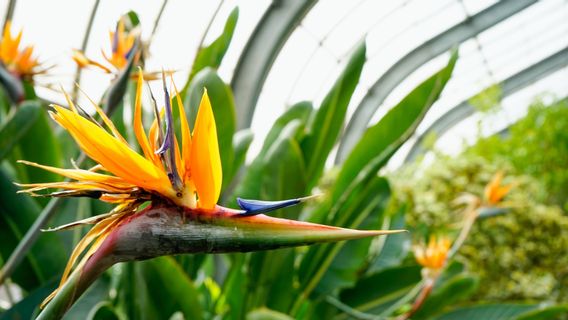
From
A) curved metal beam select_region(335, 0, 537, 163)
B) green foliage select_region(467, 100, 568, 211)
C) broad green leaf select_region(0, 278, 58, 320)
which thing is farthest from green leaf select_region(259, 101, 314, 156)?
curved metal beam select_region(335, 0, 537, 163)

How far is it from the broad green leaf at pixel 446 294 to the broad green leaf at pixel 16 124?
1.08 metres

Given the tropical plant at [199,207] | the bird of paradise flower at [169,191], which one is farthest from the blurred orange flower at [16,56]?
the bird of paradise flower at [169,191]

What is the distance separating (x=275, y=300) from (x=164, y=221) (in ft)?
3.13

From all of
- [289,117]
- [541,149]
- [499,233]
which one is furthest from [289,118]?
[541,149]

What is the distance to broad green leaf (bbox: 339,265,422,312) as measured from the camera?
1526 millimetres

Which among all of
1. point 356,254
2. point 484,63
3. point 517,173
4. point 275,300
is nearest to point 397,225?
point 356,254

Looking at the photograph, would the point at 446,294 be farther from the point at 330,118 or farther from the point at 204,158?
the point at 204,158

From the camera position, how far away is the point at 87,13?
Result: 4.35 meters

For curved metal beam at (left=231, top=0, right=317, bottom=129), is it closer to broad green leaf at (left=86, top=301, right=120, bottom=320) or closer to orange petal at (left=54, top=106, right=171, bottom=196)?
broad green leaf at (left=86, top=301, right=120, bottom=320)

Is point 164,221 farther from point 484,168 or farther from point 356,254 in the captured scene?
point 484,168

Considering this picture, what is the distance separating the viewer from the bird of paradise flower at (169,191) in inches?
13.7

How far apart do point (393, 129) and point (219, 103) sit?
375 mm

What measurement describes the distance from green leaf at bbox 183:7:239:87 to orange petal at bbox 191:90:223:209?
0.79 metres

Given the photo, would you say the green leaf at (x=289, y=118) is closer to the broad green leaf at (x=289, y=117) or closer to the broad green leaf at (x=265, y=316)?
the broad green leaf at (x=289, y=117)
